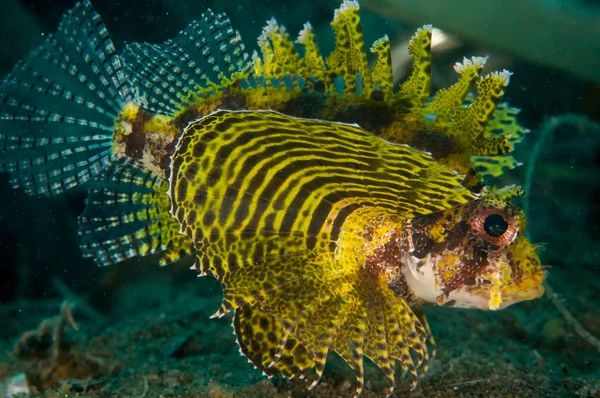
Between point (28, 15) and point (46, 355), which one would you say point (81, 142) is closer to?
point (46, 355)

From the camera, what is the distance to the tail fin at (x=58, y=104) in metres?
4.34

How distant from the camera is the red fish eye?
113 inches

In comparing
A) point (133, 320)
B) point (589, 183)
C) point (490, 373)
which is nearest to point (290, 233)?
point (490, 373)

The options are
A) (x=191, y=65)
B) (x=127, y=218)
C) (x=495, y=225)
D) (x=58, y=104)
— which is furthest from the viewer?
(x=58, y=104)

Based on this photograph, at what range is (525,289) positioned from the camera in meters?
2.88

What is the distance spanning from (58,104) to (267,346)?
3310mm

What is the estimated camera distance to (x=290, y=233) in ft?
9.80

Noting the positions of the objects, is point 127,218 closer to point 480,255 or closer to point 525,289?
point 480,255

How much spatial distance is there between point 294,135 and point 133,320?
16.9ft

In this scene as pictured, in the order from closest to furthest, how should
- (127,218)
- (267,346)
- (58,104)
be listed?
(267,346) → (127,218) → (58,104)

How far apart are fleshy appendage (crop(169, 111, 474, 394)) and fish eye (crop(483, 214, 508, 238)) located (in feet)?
1.66


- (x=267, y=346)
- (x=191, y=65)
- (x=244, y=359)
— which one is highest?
(x=191, y=65)

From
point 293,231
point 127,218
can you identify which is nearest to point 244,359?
point 127,218

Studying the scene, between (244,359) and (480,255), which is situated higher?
(480,255)
